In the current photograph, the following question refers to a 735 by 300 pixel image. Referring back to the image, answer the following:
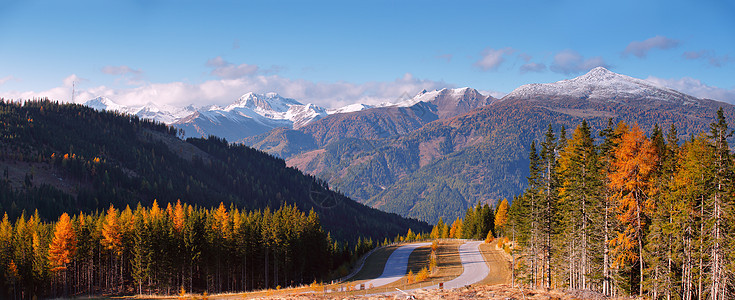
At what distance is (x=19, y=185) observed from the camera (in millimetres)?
187250

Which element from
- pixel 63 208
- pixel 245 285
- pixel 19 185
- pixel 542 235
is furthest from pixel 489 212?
pixel 19 185

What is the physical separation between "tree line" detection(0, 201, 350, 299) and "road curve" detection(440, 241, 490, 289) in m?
30.0

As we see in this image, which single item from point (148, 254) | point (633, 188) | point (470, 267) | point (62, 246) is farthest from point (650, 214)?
point (62, 246)

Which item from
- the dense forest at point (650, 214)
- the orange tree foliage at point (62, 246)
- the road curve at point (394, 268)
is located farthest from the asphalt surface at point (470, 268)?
the orange tree foliage at point (62, 246)

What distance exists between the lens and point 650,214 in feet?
133

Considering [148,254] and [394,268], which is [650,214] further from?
[148,254]

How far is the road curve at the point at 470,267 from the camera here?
228 feet

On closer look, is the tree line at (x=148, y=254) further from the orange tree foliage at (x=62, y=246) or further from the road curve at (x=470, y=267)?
the road curve at (x=470, y=267)

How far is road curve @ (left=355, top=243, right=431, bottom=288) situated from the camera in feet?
252

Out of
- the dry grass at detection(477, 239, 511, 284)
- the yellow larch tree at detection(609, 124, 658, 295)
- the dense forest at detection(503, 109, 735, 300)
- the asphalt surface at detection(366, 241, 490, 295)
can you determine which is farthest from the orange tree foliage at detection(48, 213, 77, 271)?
the yellow larch tree at detection(609, 124, 658, 295)

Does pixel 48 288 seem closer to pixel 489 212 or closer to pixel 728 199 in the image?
pixel 728 199

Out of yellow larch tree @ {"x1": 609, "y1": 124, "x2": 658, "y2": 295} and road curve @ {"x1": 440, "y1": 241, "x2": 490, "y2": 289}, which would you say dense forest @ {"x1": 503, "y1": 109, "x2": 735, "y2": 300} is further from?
road curve @ {"x1": 440, "y1": 241, "x2": 490, "y2": 289}

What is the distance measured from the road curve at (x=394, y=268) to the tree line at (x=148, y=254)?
53.6ft

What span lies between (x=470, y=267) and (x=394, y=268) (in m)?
15.5
